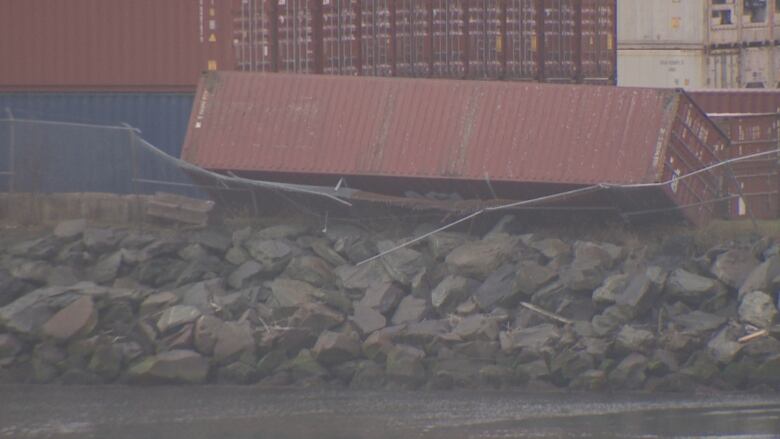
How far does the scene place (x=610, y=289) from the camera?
18.2m

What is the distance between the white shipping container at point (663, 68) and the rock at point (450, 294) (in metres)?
14.6

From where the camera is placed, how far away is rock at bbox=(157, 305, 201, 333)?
59.5 ft

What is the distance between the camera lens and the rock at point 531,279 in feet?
60.6

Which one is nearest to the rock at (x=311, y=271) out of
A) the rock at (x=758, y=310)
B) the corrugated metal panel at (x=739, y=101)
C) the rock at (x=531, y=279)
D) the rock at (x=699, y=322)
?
the rock at (x=531, y=279)

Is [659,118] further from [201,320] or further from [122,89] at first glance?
[122,89]

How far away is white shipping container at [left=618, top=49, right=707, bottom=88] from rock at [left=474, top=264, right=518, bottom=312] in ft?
46.6

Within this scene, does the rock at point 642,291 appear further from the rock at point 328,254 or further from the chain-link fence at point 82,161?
the chain-link fence at point 82,161

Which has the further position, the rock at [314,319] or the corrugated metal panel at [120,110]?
the corrugated metal panel at [120,110]

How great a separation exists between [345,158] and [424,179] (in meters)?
1.46

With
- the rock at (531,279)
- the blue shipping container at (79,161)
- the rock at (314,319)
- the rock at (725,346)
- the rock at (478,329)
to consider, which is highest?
the blue shipping container at (79,161)

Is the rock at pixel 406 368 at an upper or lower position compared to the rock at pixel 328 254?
lower

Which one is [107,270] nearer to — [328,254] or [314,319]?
[328,254]

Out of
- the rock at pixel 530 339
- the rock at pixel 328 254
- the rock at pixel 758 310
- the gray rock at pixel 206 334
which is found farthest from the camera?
the rock at pixel 328 254

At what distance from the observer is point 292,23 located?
24.3 meters
